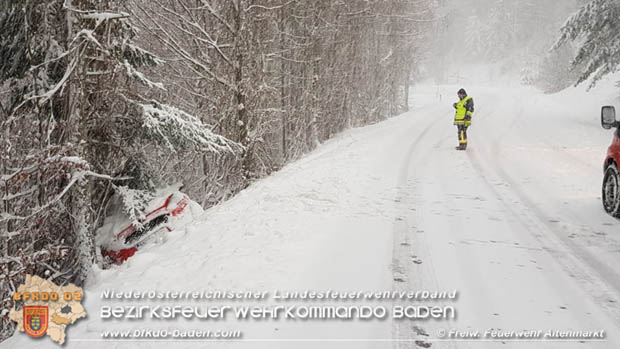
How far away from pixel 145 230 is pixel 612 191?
7.78 m

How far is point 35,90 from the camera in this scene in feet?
21.0

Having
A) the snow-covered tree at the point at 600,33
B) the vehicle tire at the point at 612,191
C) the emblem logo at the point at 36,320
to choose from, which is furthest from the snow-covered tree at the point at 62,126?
the snow-covered tree at the point at 600,33

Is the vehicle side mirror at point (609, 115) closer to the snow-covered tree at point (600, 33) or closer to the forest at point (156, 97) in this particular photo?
the forest at point (156, 97)

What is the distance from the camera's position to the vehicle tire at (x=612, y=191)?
5742 millimetres

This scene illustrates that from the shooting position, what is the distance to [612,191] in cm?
602

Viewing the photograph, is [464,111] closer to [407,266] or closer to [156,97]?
[407,266]

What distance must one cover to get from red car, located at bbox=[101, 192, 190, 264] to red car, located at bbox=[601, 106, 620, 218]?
699cm

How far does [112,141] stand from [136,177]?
0.86 metres

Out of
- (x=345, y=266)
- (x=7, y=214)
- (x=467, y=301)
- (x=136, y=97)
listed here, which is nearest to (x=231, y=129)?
(x=136, y=97)

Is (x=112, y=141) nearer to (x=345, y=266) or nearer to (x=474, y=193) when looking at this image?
(x=345, y=266)

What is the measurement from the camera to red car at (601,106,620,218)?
5703 millimetres

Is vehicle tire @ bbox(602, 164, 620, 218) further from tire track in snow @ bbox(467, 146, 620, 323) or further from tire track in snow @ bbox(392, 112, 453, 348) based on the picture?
tire track in snow @ bbox(392, 112, 453, 348)

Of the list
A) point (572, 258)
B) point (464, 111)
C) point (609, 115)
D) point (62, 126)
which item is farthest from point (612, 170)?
point (62, 126)

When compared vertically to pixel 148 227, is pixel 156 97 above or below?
above
